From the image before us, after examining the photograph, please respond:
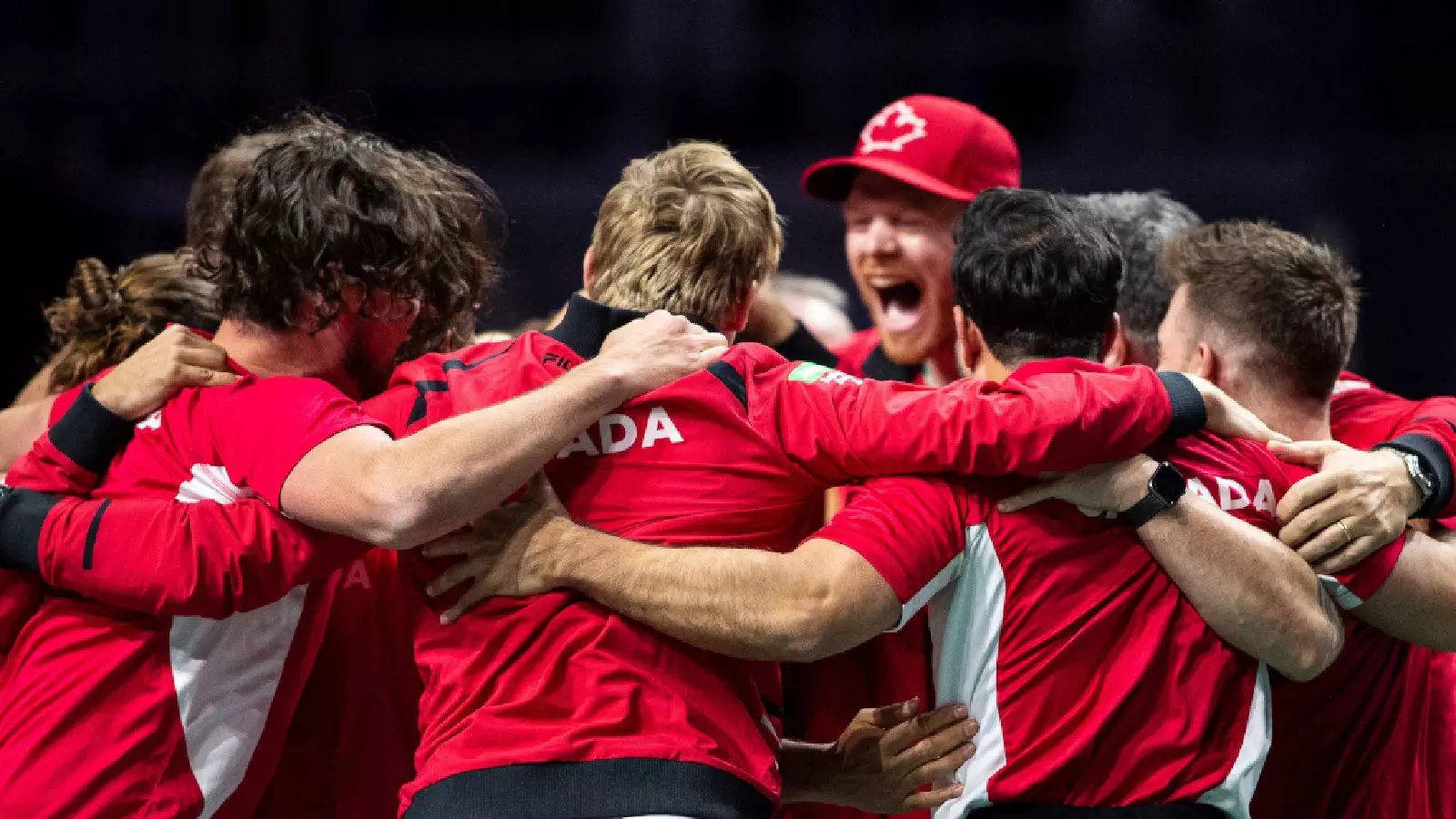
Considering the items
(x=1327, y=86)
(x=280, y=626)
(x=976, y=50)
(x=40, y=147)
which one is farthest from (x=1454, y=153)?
(x=40, y=147)

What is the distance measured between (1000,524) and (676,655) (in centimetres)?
58

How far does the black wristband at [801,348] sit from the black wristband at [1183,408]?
1.63 m

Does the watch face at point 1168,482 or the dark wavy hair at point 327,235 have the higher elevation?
the dark wavy hair at point 327,235

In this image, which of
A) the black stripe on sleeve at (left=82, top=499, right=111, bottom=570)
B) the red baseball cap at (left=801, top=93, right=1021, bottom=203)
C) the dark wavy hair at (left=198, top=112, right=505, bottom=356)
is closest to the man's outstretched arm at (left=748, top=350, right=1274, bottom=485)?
the dark wavy hair at (left=198, top=112, right=505, bottom=356)

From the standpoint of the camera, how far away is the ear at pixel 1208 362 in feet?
9.77

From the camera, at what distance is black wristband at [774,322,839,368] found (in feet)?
13.3

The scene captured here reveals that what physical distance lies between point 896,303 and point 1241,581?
210cm

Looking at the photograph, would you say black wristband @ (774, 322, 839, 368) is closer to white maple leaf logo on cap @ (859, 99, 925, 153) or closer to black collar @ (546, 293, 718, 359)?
white maple leaf logo on cap @ (859, 99, 925, 153)

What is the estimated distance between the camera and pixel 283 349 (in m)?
2.66

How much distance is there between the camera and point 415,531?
2234 millimetres

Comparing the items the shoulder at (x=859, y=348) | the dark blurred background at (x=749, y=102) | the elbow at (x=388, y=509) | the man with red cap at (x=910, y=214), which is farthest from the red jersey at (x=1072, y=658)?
the dark blurred background at (x=749, y=102)

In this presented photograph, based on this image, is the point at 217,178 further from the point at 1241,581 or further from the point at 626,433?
the point at 1241,581

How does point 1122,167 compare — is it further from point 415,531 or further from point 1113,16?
point 415,531

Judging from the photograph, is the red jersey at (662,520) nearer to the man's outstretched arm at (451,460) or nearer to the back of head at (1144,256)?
the man's outstretched arm at (451,460)
